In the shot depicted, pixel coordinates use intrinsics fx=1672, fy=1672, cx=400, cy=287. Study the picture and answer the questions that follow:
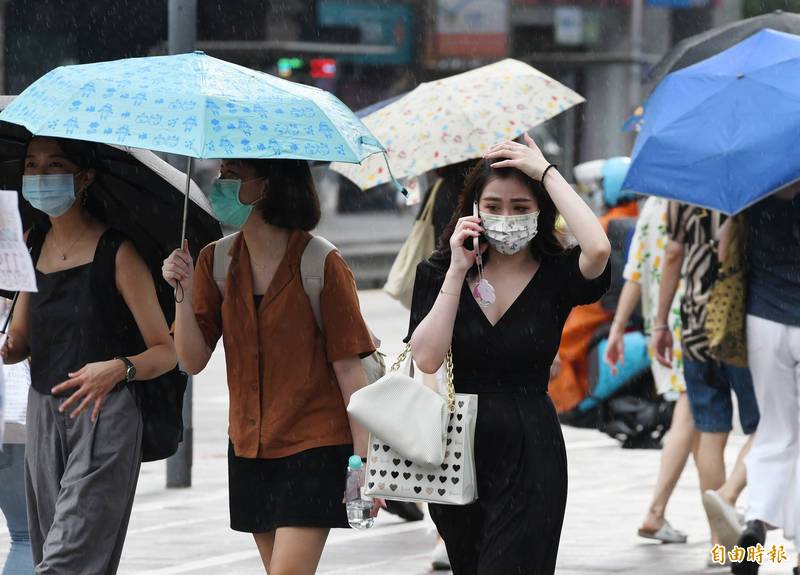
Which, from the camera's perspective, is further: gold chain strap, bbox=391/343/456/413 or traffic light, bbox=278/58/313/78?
traffic light, bbox=278/58/313/78

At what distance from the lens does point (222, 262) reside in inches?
204

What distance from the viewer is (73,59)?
19859 mm

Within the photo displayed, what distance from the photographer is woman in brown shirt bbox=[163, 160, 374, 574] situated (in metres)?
5.00

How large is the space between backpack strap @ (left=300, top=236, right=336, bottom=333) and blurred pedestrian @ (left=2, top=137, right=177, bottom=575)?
498 mm

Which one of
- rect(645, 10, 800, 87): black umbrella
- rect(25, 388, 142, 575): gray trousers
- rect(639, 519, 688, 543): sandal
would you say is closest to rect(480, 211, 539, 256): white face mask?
rect(25, 388, 142, 575): gray trousers

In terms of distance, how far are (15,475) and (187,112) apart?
208cm

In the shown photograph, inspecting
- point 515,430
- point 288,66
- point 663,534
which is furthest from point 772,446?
Result: point 288,66

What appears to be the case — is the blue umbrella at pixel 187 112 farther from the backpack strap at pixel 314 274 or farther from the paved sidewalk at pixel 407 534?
the paved sidewalk at pixel 407 534

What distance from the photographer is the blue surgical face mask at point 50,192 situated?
16.8ft

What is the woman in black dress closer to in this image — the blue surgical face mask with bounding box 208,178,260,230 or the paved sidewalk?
the blue surgical face mask with bounding box 208,178,260,230

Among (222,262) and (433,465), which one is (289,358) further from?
(433,465)

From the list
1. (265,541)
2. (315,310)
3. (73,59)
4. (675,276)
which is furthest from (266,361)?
(73,59)

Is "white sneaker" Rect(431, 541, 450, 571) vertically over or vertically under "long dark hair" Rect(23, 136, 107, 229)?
under

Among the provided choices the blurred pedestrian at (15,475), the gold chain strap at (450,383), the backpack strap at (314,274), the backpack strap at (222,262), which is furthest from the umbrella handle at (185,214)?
the blurred pedestrian at (15,475)
